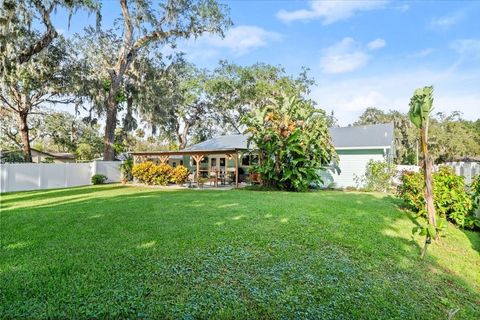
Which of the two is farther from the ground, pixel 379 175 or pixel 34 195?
pixel 379 175

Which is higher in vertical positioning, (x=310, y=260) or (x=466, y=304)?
(x=310, y=260)

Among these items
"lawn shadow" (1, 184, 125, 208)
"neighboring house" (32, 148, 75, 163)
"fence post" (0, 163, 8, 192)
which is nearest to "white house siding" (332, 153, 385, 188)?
"lawn shadow" (1, 184, 125, 208)

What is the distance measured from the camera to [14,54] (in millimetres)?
13461

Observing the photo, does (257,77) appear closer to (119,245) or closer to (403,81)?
(403,81)

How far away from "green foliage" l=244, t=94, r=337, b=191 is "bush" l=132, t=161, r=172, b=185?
5.71m

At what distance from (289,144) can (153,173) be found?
320 inches

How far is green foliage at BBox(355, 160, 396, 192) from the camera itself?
530 inches

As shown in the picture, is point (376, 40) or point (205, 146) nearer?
point (376, 40)

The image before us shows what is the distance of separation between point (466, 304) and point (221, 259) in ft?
9.60

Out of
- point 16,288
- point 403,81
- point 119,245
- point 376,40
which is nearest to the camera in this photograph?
point 16,288

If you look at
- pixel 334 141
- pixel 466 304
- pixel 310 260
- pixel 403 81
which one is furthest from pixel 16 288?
pixel 403 81

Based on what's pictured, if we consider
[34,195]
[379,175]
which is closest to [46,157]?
[34,195]

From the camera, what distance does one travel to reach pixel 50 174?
50.7 ft

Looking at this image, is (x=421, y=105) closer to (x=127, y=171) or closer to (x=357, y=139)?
(x=357, y=139)
